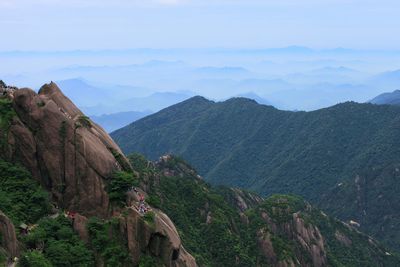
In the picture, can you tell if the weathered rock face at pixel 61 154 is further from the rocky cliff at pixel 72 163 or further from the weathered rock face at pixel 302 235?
the weathered rock face at pixel 302 235

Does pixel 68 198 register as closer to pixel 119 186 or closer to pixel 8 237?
pixel 119 186

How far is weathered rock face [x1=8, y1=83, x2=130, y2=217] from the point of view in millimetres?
36031

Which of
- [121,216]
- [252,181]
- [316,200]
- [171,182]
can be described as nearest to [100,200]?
[121,216]

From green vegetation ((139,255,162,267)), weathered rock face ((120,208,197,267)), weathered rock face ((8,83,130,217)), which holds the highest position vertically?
weathered rock face ((8,83,130,217))

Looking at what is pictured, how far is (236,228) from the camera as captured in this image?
67688 millimetres

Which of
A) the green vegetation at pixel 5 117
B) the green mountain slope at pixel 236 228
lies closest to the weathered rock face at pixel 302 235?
the green mountain slope at pixel 236 228

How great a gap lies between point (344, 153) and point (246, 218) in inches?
5102

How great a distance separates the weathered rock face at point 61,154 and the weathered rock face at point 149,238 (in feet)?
8.65

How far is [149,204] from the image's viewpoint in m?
37.6

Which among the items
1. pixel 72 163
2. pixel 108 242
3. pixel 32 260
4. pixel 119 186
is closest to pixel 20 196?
pixel 72 163

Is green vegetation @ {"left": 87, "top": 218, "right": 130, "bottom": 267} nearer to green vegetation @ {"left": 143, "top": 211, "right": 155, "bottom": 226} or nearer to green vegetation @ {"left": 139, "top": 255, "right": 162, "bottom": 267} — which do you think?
green vegetation @ {"left": 139, "top": 255, "right": 162, "bottom": 267}

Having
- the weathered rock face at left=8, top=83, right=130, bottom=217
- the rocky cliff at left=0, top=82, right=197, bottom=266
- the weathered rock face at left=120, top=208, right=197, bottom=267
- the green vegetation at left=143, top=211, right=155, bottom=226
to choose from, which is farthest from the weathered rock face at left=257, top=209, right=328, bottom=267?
the weathered rock face at left=8, top=83, right=130, bottom=217

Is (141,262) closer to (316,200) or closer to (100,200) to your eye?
(100,200)

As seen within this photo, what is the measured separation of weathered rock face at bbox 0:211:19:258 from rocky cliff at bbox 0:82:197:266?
187 inches
